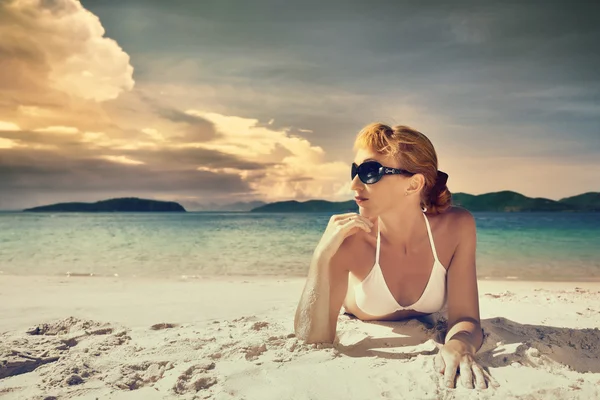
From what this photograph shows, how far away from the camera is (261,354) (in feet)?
10.4

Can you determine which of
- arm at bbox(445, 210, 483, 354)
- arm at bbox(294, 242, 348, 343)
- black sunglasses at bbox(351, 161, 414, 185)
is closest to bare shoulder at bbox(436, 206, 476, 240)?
arm at bbox(445, 210, 483, 354)

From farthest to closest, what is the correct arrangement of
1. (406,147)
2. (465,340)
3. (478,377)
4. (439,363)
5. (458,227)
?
(458,227)
(406,147)
(465,340)
(439,363)
(478,377)

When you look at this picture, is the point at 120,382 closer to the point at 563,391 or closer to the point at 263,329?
the point at 263,329

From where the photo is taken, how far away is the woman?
314 cm

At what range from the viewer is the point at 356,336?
11.5 feet

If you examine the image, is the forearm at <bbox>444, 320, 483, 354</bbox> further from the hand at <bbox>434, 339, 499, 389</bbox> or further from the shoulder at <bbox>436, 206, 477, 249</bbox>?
the shoulder at <bbox>436, 206, 477, 249</bbox>

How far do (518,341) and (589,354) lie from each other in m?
0.43

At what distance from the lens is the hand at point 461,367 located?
2.54 m

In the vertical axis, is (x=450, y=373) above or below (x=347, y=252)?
below

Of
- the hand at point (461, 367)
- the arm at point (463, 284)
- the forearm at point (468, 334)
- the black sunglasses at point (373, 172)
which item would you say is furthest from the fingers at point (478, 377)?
the black sunglasses at point (373, 172)

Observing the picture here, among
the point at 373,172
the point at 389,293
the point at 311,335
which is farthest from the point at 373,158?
the point at 311,335

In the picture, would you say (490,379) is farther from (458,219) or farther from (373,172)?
(373,172)

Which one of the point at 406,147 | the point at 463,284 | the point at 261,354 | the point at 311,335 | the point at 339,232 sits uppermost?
the point at 406,147

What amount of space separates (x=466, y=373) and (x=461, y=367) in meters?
0.07
